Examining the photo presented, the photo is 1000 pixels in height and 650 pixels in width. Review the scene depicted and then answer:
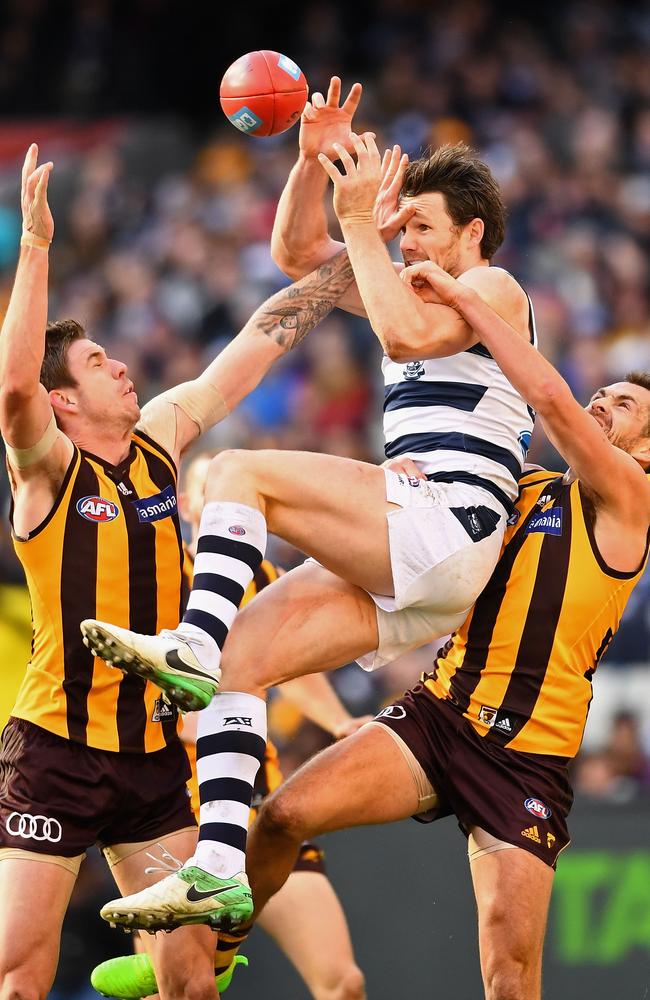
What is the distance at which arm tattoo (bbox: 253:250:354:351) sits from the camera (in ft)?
19.5

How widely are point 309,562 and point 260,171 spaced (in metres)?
9.69

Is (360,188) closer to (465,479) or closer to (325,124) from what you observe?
(325,124)

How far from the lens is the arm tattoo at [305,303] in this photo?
5949 mm

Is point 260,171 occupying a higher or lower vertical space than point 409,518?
higher

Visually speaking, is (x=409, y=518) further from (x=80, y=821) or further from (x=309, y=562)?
(x=80, y=821)

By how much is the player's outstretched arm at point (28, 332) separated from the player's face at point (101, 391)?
384mm

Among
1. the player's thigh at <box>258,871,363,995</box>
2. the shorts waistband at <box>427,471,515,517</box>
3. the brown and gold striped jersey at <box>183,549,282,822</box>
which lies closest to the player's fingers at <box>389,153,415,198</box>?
the shorts waistband at <box>427,471,515,517</box>

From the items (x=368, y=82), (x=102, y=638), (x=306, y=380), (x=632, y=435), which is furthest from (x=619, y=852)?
(x=368, y=82)

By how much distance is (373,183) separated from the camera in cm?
496

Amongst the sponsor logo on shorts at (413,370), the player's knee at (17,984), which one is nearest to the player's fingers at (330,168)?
the sponsor logo on shorts at (413,370)

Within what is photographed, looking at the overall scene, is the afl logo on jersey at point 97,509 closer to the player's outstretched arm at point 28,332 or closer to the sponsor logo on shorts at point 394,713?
the player's outstretched arm at point 28,332

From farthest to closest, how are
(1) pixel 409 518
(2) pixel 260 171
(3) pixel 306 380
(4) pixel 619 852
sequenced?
(2) pixel 260 171, (3) pixel 306 380, (4) pixel 619 852, (1) pixel 409 518

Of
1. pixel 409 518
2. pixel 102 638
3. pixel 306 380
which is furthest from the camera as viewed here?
pixel 306 380

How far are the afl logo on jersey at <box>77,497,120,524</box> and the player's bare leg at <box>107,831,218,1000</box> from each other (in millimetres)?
1141
